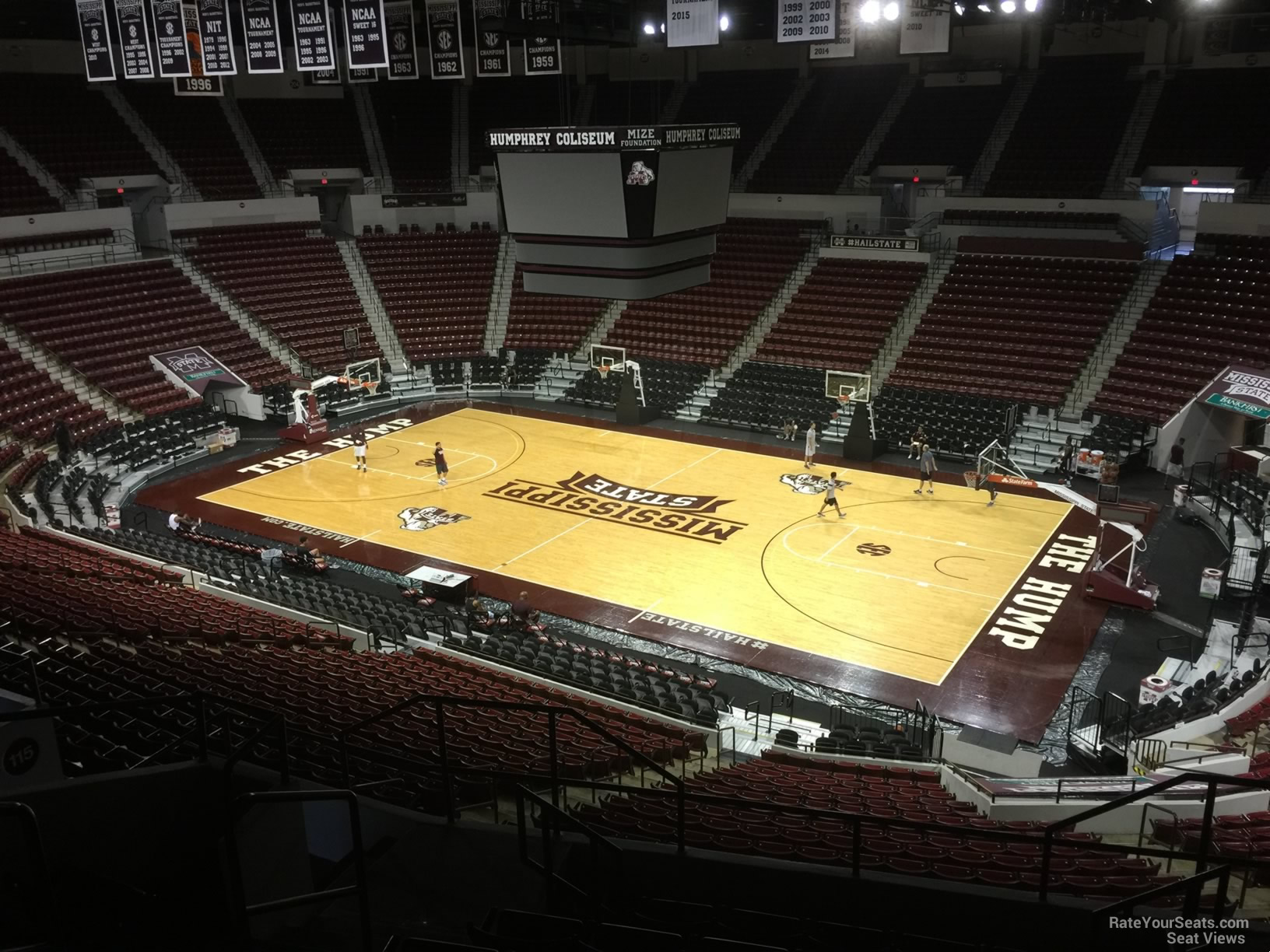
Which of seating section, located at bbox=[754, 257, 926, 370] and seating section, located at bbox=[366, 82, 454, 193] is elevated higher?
seating section, located at bbox=[366, 82, 454, 193]

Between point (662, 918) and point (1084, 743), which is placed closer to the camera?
point (662, 918)

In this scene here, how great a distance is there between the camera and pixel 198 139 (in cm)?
4044

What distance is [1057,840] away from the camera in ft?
19.7

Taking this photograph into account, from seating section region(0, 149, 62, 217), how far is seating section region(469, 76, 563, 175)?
1678cm

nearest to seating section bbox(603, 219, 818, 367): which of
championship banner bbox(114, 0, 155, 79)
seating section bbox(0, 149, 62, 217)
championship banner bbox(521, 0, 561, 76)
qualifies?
championship banner bbox(521, 0, 561, 76)

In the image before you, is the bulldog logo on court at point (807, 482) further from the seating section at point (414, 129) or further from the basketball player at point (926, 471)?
the seating section at point (414, 129)

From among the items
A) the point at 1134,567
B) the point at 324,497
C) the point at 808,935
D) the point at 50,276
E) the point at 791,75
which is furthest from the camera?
the point at 791,75

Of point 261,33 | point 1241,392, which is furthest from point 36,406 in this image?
point 1241,392

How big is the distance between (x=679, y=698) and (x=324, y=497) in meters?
13.8

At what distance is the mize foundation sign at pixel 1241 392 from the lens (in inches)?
926

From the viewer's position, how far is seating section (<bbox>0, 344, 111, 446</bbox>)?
26.8 metres

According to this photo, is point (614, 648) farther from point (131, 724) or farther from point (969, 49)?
point (969, 49)

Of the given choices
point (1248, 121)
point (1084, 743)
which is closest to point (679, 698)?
point (1084, 743)

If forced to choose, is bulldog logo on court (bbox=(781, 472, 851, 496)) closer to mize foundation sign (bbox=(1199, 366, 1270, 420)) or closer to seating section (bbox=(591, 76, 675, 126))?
mize foundation sign (bbox=(1199, 366, 1270, 420))
